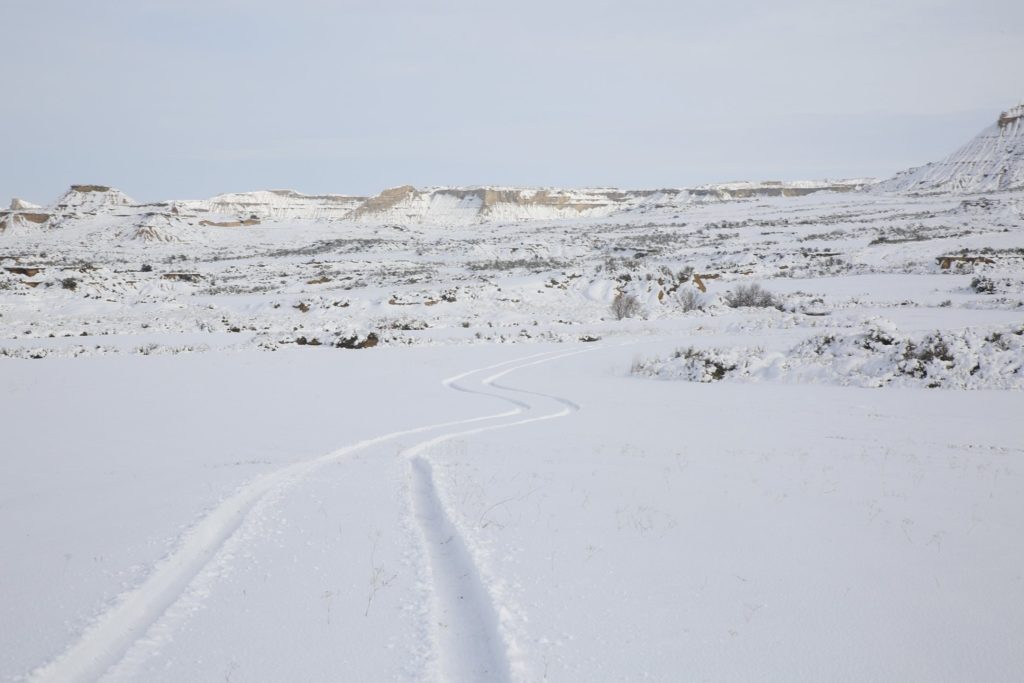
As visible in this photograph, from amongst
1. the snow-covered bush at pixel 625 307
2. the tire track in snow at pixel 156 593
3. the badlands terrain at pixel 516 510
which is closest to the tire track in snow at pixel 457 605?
the badlands terrain at pixel 516 510

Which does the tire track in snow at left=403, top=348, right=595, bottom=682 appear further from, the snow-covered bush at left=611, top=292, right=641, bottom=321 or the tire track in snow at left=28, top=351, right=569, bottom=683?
the snow-covered bush at left=611, top=292, right=641, bottom=321

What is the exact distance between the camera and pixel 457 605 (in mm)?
3816

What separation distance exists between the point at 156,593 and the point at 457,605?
6.15 feet

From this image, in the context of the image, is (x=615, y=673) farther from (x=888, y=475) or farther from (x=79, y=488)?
(x=79, y=488)

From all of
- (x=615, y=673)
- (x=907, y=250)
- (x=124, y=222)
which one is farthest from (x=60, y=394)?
(x=124, y=222)

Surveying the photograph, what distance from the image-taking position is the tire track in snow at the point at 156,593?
3.17 metres

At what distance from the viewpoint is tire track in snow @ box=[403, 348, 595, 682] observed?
10.6 ft

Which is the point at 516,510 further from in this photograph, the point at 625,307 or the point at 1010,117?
the point at 1010,117

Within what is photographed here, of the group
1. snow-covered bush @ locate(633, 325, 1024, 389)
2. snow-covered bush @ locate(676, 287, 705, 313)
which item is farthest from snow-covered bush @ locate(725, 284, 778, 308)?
snow-covered bush @ locate(633, 325, 1024, 389)

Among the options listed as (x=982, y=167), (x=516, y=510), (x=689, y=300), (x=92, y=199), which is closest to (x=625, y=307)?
(x=689, y=300)

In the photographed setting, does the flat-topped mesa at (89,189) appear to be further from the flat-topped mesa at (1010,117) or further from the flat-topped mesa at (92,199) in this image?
the flat-topped mesa at (1010,117)

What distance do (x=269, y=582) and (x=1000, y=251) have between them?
177ft

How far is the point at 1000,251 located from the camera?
43.8m

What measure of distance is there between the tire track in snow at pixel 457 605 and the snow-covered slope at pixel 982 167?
470 ft
